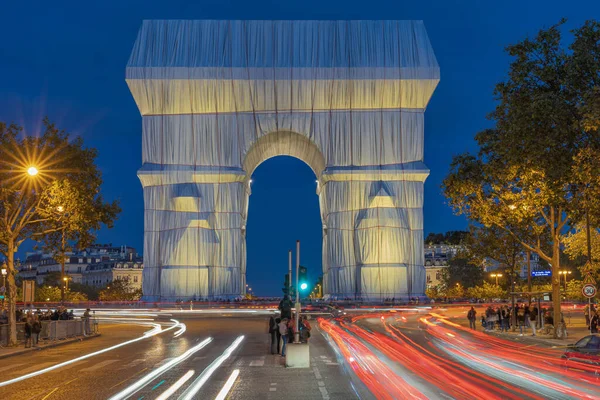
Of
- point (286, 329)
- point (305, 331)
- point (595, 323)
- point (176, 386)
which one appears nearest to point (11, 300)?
point (286, 329)

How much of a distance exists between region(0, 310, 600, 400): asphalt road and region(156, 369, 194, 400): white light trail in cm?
4

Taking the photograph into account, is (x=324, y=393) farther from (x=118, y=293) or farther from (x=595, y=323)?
(x=118, y=293)

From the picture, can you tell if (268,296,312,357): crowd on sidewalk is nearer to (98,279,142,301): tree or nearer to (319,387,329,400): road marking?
(319,387,329,400): road marking

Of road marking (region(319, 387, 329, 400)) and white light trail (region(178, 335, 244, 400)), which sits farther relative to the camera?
white light trail (region(178, 335, 244, 400))

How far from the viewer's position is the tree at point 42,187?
1270 inches

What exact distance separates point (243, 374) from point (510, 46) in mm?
18323

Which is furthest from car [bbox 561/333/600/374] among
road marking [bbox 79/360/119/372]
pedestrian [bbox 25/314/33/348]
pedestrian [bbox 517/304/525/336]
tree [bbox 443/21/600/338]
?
pedestrian [bbox 25/314/33/348]

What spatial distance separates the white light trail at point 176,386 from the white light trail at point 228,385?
0.97 meters

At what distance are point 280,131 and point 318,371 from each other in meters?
53.3

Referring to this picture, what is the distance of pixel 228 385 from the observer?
54.3ft

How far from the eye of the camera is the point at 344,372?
19172 mm

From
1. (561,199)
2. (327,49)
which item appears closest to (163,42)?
(327,49)

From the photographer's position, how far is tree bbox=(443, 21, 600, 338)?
1083 inches

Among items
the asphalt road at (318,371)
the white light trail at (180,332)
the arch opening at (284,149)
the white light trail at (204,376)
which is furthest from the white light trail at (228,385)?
the arch opening at (284,149)
